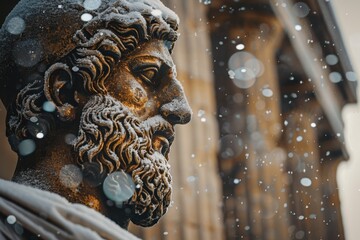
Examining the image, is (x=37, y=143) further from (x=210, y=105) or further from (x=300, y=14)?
(x=300, y=14)

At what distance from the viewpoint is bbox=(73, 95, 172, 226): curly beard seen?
2.89 meters

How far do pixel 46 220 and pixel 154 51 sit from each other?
762 millimetres

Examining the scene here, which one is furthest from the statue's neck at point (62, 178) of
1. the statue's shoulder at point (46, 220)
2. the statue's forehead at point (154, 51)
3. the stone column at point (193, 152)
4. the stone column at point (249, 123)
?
the stone column at point (249, 123)

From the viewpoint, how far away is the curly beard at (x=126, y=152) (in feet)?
9.49

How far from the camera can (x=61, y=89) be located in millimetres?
2971

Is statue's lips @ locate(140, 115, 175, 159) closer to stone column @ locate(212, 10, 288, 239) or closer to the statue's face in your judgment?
the statue's face

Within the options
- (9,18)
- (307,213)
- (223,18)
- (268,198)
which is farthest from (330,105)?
(9,18)

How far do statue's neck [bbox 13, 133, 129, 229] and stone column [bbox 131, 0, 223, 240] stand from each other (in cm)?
325

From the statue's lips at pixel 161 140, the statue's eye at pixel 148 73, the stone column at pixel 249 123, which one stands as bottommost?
the stone column at pixel 249 123

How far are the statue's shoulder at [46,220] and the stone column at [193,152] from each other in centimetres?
355

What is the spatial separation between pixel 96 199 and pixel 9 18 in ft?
2.21

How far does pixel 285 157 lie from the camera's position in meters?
16.0

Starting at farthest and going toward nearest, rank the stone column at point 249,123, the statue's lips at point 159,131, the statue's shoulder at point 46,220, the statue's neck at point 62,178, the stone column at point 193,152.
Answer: the stone column at point 249,123 → the stone column at point 193,152 → the statue's lips at point 159,131 → the statue's neck at point 62,178 → the statue's shoulder at point 46,220

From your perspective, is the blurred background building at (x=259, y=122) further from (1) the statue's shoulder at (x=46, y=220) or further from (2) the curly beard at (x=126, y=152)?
(1) the statue's shoulder at (x=46, y=220)
